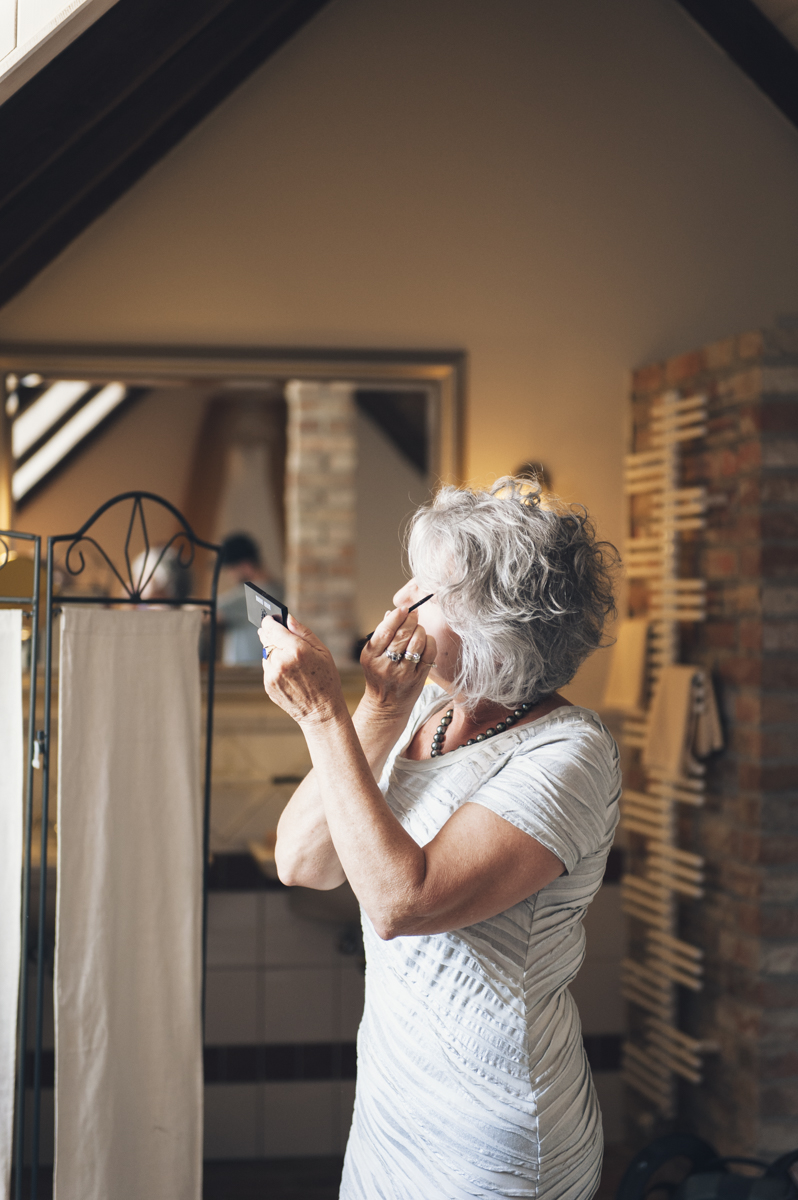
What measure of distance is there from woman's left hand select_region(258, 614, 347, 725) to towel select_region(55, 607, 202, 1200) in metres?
0.64

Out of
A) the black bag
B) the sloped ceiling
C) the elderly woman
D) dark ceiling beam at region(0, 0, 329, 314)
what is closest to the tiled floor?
the black bag

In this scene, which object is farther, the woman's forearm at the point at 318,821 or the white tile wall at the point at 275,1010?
the white tile wall at the point at 275,1010

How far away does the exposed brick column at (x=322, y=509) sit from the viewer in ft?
10.3

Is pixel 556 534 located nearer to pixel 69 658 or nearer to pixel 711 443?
pixel 69 658

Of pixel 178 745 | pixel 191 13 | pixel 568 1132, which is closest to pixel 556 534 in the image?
pixel 568 1132

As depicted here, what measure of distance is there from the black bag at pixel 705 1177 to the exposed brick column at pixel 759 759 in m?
0.25

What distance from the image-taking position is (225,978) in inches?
118

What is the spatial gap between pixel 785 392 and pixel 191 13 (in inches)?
62.9

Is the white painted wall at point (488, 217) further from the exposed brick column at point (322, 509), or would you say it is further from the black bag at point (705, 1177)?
the black bag at point (705, 1177)

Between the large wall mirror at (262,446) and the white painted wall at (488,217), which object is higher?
the white painted wall at (488,217)

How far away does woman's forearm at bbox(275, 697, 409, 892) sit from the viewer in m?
1.38

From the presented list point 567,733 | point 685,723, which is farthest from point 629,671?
point 567,733

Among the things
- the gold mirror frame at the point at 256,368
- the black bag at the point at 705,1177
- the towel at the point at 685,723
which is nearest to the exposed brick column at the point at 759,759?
the towel at the point at 685,723

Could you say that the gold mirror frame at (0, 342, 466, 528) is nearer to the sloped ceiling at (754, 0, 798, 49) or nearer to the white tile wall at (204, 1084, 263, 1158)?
the sloped ceiling at (754, 0, 798, 49)
